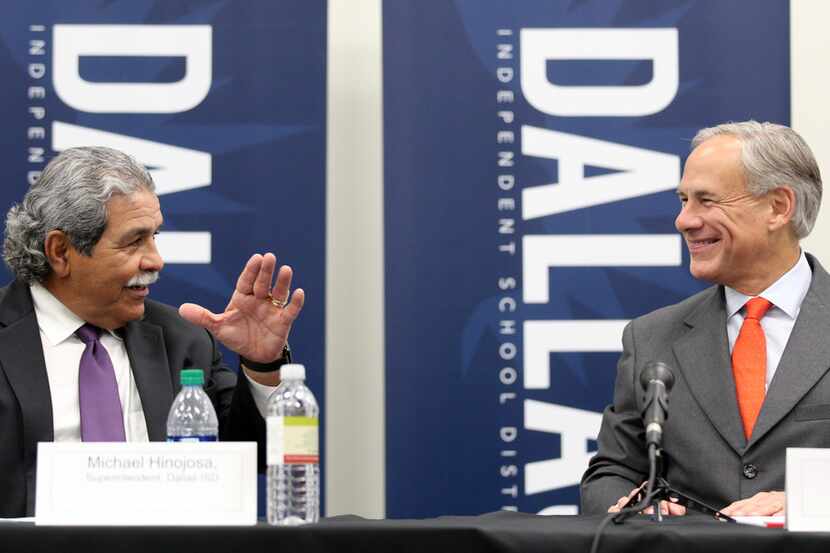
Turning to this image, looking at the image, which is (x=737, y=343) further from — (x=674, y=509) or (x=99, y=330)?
(x=99, y=330)

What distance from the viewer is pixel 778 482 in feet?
9.54

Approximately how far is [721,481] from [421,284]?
149cm

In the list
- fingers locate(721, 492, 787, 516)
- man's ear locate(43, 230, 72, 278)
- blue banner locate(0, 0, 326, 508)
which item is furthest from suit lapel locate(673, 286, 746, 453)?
man's ear locate(43, 230, 72, 278)

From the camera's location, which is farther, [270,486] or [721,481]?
[721,481]

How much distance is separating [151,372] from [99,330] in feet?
0.66

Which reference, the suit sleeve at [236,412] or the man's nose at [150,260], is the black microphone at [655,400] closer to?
the suit sleeve at [236,412]

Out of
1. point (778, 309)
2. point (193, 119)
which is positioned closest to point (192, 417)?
point (778, 309)

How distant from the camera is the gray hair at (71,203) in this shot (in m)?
3.12

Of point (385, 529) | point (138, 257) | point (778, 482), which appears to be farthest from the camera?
point (138, 257)

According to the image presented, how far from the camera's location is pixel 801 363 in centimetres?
302

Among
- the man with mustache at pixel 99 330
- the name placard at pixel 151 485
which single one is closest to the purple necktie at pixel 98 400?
the man with mustache at pixel 99 330

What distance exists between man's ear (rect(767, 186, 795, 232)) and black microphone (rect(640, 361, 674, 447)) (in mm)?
1187

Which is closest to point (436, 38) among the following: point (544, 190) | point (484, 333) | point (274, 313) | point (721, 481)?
point (544, 190)

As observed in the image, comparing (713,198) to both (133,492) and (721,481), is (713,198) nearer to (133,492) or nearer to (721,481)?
(721,481)
